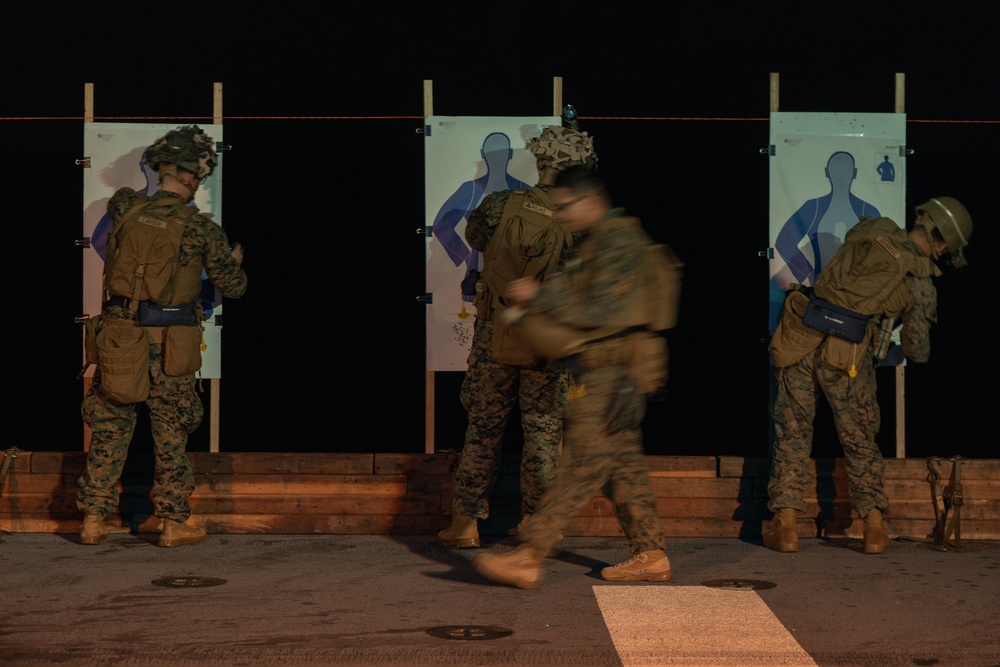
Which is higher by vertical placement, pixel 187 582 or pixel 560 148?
pixel 560 148

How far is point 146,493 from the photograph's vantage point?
6.98 m

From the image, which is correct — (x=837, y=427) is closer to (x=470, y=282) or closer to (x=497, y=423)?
(x=497, y=423)

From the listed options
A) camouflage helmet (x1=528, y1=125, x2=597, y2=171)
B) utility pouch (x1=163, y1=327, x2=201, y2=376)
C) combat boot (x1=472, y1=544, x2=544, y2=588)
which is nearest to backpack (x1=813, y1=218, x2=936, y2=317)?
camouflage helmet (x1=528, y1=125, x2=597, y2=171)

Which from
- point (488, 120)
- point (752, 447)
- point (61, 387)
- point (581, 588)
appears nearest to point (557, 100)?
point (488, 120)

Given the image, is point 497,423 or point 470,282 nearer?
point 497,423

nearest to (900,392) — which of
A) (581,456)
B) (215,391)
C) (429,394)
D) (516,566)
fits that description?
(429,394)

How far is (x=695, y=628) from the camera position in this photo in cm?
473

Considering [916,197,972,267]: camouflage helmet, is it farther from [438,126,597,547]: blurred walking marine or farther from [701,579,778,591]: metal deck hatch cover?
[701,579,778,591]: metal deck hatch cover

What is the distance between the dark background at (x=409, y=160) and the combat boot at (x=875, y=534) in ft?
4.54

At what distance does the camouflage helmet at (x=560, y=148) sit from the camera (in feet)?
20.6

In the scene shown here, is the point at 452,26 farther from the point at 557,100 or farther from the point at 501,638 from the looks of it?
Result: the point at 501,638

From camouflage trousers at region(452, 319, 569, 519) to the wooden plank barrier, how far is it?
42cm

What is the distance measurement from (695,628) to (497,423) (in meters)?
1.93

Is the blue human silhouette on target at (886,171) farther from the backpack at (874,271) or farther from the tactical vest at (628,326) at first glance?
the tactical vest at (628,326)
